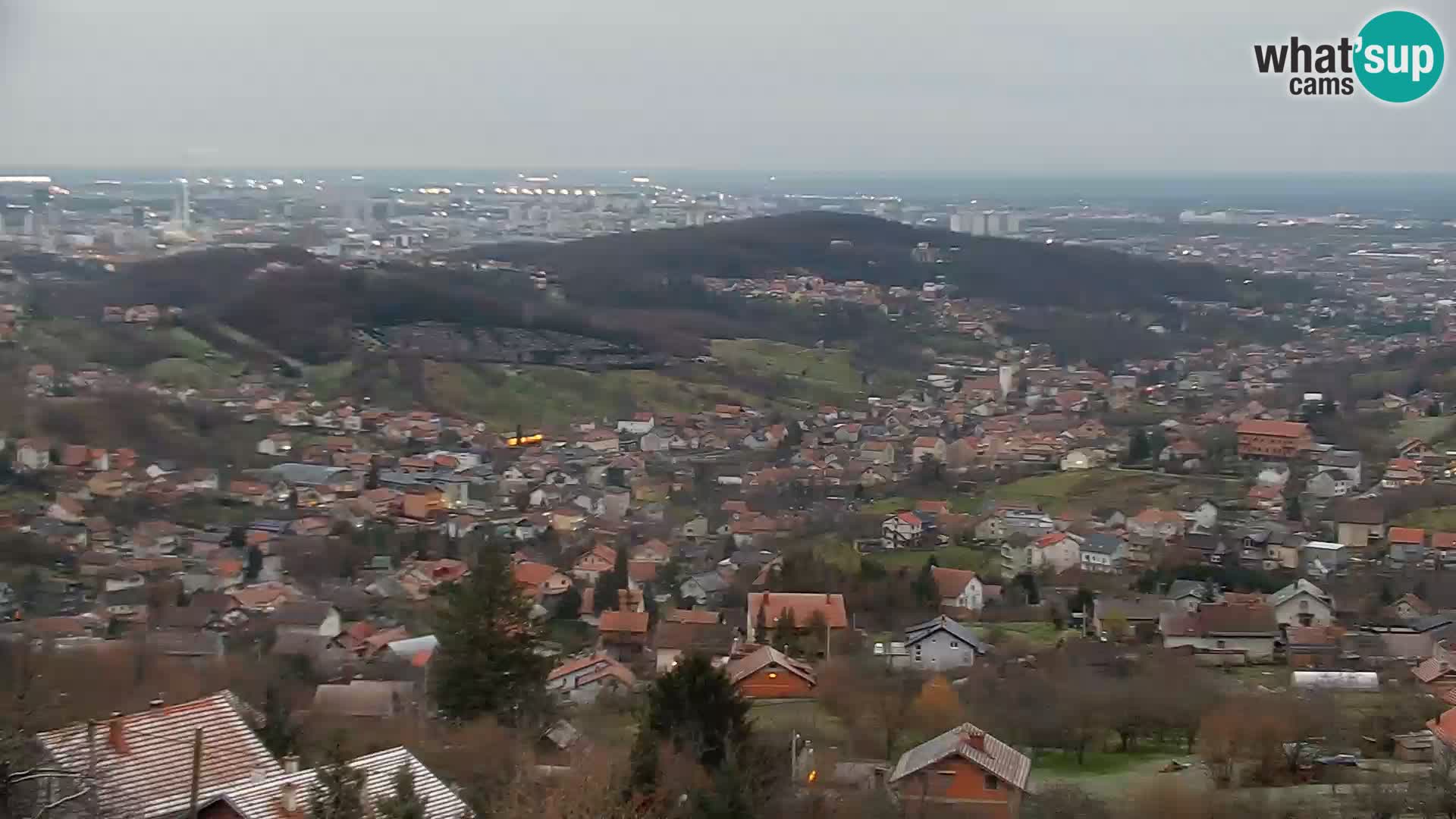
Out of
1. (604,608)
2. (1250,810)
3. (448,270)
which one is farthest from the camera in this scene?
(448,270)

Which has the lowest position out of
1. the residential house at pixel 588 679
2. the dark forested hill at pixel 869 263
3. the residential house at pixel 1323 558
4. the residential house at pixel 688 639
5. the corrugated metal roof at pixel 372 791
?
the residential house at pixel 1323 558

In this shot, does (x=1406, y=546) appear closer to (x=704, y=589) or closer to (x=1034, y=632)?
(x=1034, y=632)

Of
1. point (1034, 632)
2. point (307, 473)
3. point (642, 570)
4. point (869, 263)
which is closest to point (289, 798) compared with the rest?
point (1034, 632)

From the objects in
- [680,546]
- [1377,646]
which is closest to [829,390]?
[680,546]

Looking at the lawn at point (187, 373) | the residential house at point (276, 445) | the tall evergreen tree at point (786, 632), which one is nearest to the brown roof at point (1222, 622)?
the tall evergreen tree at point (786, 632)

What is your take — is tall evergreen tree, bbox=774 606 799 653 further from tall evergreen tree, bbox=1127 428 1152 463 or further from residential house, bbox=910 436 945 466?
tall evergreen tree, bbox=1127 428 1152 463

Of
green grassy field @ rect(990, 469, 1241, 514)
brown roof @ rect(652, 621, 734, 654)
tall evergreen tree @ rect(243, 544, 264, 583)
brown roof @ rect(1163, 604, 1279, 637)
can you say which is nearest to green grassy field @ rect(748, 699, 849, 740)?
brown roof @ rect(652, 621, 734, 654)

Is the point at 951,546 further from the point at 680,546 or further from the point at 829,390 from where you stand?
the point at 829,390

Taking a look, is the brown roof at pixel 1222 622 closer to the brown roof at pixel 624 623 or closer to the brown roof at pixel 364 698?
the brown roof at pixel 624 623
